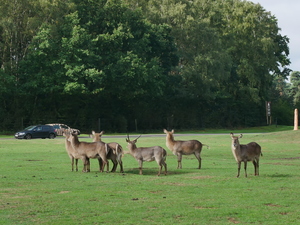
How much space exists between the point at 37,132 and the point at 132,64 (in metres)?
12.2

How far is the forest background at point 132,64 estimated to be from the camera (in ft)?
187

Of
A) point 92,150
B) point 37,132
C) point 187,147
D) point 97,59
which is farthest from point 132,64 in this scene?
point 92,150

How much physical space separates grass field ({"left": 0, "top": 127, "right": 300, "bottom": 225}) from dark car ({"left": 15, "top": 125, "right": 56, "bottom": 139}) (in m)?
30.4

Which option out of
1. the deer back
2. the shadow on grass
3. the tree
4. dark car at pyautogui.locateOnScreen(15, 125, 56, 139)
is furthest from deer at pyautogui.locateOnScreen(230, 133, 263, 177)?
the tree

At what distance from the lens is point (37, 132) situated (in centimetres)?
5222

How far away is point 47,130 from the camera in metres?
52.8

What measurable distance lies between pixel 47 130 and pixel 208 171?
114 feet

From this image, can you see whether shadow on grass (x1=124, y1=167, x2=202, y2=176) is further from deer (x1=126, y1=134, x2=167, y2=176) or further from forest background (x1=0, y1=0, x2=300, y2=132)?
forest background (x1=0, y1=0, x2=300, y2=132)

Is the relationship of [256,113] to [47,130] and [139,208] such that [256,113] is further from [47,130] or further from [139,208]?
[139,208]

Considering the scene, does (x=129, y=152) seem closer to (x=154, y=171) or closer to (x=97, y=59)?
(x=154, y=171)

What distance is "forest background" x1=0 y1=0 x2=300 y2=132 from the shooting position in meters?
57.0

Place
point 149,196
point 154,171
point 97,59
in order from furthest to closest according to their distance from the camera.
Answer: point 97,59 → point 154,171 → point 149,196

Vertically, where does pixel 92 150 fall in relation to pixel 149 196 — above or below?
above

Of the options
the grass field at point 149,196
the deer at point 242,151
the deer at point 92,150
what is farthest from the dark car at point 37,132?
the deer at point 242,151
